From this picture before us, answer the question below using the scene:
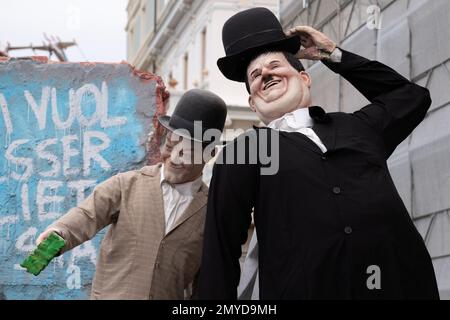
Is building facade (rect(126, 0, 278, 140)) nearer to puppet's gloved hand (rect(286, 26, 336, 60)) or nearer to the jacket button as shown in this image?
puppet's gloved hand (rect(286, 26, 336, 60))

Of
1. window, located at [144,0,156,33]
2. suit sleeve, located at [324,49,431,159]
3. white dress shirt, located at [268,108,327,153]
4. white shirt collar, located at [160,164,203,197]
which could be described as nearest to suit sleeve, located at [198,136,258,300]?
white dress shirt, located at [268,108,327,153]

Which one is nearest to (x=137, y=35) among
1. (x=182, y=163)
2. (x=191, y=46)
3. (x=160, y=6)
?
(x=160, y=6)

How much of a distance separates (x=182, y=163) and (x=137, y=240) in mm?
419

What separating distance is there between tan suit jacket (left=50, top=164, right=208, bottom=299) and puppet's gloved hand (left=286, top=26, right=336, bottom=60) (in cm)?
89

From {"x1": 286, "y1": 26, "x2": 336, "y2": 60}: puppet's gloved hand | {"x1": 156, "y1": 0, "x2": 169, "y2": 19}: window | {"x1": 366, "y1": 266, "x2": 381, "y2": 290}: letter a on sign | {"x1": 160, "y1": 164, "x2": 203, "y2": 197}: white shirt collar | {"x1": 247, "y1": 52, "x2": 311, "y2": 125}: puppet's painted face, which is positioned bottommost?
{"x1": 366, "y1": 266, "x2": 381, "y2": 290}: letter a on sign

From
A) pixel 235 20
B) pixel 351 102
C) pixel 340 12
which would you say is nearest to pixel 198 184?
pixel 235 20

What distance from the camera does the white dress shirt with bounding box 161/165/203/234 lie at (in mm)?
4297

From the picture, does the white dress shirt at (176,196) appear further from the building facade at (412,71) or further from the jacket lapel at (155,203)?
the building facade at (412,71)

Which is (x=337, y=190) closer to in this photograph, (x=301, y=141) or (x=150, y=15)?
(x=301, y=141)

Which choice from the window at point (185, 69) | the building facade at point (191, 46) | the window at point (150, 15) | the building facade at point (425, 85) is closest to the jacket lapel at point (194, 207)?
the building facade at point (425, 85)

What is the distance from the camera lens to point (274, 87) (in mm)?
3770

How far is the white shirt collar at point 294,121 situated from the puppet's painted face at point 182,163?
2.44ft

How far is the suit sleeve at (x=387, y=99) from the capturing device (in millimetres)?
3627

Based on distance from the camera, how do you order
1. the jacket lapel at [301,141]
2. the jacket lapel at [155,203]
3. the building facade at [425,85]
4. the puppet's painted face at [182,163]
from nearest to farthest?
the jacket lapel at [301,141], the jacket lapel at [155,203], the puppet's painted face at [182,163], the building facade at [425,85]
